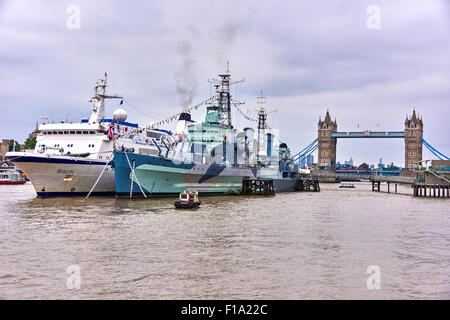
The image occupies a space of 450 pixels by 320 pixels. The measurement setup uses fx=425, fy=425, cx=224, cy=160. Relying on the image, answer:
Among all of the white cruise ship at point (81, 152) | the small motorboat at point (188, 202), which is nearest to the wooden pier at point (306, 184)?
the white cruise ship at point (81, 152)

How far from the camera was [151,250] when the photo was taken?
1689 centimetres

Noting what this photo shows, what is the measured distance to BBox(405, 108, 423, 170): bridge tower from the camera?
7648 inches

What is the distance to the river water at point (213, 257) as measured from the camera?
40.0 feet

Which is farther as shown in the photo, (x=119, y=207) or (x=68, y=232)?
(x=119, y=207)

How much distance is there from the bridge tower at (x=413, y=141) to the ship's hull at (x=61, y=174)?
181 meters

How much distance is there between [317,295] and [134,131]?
3501 cm

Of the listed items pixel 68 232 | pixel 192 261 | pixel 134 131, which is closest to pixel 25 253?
pixel 68 232

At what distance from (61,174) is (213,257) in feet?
83.5

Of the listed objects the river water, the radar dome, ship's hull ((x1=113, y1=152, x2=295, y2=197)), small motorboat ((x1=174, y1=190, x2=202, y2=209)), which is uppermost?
the radar dome

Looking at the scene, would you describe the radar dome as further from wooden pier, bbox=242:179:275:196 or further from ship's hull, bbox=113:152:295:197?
wooden pier, bbox=242:179:275:196

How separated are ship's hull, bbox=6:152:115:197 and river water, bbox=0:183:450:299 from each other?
32.6ft

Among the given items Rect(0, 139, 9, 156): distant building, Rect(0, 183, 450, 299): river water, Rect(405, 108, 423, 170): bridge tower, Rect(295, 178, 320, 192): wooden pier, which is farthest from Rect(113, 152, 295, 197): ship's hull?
Rect(405, 108, 423, 170): bridge tower
